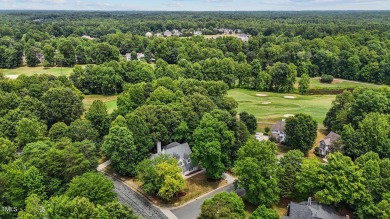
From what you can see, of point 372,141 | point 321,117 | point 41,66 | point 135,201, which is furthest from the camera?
point 41,66

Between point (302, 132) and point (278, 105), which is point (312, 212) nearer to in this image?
point (302, 132)

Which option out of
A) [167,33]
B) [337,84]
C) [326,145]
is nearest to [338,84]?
[337,84]

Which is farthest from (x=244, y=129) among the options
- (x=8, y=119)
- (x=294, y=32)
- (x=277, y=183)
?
(x=294, y=32)

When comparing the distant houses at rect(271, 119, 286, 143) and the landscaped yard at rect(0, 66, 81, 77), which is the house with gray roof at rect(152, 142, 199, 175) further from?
the landscaped yard at rect(0, 66, 81, 77)

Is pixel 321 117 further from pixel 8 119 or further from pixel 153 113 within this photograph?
pixel 8 119

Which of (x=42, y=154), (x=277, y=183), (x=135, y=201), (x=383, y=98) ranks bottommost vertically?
(x=135, y=201)

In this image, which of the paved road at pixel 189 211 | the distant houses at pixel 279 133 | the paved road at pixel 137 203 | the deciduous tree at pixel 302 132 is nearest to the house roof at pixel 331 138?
the deciduous tree at pixel 302 132

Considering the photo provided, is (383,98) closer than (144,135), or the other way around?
(144,135)

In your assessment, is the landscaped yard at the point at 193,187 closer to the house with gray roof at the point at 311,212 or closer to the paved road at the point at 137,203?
the paved road at the point at 137,203

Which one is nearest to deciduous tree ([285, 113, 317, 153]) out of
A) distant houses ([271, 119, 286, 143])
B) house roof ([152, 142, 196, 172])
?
distant houses ([271, 119, 286, 143])
